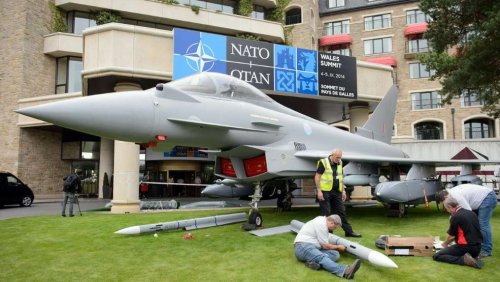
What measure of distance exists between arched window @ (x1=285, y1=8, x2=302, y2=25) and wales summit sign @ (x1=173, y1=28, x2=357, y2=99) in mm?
23712

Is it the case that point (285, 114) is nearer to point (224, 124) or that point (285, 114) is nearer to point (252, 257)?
point (224, 124)

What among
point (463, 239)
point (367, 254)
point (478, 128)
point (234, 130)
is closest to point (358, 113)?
point (234, 130)

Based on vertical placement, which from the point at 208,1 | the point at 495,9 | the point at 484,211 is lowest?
the point at 484,211

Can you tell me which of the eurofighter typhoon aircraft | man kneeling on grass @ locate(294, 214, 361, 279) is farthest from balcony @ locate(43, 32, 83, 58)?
man kneeling on grass @ locate(294, 214, 361, 279)

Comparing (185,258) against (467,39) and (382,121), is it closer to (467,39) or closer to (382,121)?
(382,121)

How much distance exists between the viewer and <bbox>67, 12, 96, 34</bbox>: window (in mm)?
28281

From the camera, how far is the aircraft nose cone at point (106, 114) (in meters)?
6.48

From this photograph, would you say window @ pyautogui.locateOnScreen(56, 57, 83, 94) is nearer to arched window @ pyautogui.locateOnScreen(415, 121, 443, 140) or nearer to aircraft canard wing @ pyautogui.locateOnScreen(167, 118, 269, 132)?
aircraft canard wing @ pyautogui.locateOnScreen(167, 118, 269, 132)

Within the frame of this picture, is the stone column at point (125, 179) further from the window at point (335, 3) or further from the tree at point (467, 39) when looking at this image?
the window at point (335, 3)

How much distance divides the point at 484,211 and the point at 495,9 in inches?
406

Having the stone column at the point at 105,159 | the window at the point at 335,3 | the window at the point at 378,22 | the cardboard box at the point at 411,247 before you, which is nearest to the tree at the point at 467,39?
the cardboard box at the point at 411,247

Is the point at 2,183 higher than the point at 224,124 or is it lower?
lower

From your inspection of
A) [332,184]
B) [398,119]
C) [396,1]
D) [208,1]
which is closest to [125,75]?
[332,184]

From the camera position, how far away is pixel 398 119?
140 feet
